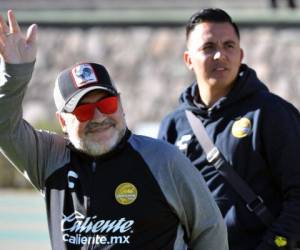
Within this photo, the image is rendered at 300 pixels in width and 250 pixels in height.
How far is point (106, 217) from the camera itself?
378 centimetres

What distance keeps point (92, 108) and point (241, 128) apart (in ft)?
3.31

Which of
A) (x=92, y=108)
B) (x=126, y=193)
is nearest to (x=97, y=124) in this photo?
(x=92, y=108)

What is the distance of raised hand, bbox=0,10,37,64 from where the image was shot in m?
3.82

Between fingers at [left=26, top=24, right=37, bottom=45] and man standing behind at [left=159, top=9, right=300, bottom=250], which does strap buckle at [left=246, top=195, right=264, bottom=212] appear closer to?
man standing behind at [left=159, top=9, right=300, bottom=250]

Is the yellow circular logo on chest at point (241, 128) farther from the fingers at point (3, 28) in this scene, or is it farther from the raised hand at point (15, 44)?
the fingers at point (3, 28)

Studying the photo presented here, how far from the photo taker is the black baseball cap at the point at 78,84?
3863 millimetres

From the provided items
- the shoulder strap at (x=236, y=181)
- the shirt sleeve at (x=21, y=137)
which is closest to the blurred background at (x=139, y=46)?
the shoulder strap at (x=236, y=181)

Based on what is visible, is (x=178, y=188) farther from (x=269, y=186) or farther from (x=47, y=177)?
(x=269, y=186)

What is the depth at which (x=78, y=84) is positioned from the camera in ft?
12.8

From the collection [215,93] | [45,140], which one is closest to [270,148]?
[215,93]

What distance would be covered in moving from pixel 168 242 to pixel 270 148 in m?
0.95

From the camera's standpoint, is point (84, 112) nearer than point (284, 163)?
Yes

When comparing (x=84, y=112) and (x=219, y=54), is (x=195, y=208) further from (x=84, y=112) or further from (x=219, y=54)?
(x=219, y=54)

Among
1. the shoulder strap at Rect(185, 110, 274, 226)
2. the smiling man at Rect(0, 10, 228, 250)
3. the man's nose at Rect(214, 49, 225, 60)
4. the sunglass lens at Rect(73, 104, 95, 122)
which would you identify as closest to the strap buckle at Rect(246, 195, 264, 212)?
the shoulder strap at Rect(185, 110, 274, 226)
